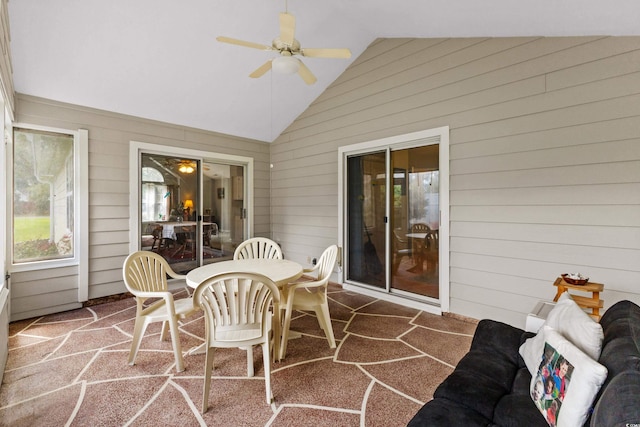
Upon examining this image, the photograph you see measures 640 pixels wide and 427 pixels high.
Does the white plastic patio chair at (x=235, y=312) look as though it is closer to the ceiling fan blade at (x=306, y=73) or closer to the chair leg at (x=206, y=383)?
the chair leg at (x=206, y=383)

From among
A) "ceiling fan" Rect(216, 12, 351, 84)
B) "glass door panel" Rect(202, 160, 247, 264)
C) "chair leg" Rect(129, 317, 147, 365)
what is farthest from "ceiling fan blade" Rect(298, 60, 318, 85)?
"glass door panel" Rect(202, 160, 247, 264)

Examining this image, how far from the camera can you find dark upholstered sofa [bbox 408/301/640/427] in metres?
0.98

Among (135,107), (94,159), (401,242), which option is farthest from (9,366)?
(401,242)

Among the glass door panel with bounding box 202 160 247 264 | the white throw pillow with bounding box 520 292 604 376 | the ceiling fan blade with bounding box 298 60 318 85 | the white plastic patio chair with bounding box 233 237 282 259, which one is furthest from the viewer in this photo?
the glass door panel with bounding box 202 160 247 264

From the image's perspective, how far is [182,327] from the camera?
10.7 feet

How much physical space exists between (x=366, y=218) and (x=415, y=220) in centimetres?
83

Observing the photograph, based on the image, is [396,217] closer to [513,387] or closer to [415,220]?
[415,220]

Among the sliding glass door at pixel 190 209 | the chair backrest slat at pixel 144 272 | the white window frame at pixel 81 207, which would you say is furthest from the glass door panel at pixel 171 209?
the chair backrest slat at pixel 144 272

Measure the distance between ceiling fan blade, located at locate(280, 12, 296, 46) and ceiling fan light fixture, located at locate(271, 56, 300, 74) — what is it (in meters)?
0.13

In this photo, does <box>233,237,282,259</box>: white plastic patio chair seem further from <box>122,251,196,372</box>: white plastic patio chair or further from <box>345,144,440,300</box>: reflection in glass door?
<box>345,144,440,300</box>: reflection in glass door

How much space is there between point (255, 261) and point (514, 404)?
2473mm

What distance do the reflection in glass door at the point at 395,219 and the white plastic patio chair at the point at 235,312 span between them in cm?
242

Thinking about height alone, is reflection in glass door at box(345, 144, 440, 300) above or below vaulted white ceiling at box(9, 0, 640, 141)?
below

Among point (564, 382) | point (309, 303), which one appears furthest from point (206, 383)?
point (564, 382)
